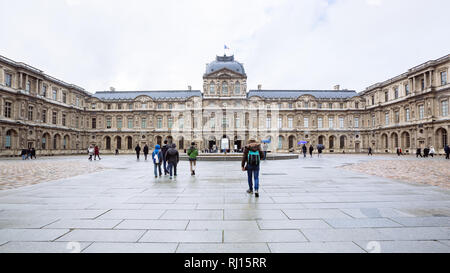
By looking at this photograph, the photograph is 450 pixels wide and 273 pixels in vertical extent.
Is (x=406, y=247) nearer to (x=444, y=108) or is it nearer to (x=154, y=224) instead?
(x=154, y=224)

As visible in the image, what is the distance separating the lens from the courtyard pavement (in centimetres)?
328

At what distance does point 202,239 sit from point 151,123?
51.3m

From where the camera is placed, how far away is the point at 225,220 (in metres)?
4.41

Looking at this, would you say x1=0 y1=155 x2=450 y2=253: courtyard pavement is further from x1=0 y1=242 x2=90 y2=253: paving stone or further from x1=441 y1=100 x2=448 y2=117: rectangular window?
x1=441 y1=100 x2=448 y2=117: rectangular window

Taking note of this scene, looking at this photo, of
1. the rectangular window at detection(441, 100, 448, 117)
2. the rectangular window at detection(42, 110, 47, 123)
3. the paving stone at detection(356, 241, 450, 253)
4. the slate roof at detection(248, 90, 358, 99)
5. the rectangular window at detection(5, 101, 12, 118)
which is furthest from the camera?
the slate roof at detection(248, 90, 358, 99)

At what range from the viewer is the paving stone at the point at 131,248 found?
311cm

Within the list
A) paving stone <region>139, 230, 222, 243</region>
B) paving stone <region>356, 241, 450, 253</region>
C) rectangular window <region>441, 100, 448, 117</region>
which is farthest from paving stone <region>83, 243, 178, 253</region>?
rectangular window <region>441, 100, 448, 117</region>

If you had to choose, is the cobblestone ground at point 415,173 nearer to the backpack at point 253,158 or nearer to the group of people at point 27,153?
the backpack at point 253,158

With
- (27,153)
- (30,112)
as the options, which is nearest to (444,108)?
(27,153)

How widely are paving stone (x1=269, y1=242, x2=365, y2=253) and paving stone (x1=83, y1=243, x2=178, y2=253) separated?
4.61ft

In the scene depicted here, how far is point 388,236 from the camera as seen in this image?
3570mm

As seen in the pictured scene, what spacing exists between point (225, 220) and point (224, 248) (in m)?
1.23

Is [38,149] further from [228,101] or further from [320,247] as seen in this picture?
[320,247]
